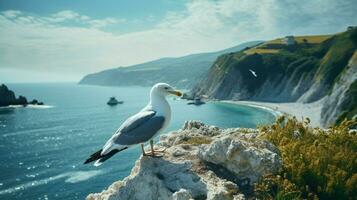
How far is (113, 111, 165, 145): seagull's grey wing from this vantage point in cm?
914

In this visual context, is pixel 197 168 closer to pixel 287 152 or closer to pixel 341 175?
pixel 287 152

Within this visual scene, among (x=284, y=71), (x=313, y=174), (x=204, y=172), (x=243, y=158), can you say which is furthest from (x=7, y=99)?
(x=313, y=174)

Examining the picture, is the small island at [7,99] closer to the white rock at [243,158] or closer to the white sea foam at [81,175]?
the white sea foam at [81,175]

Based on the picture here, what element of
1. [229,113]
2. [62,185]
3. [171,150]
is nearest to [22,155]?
[62,185]

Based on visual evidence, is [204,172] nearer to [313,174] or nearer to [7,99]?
[313,174]

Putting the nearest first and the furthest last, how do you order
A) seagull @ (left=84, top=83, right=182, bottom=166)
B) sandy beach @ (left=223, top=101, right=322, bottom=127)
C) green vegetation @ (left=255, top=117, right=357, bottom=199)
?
green vegetation @ (left=255, top=117, right=357, bottom=199)
seagull @ (left=84, top=83, right=182, bottom=166)
sandy beach @ (left=223, top=101, right=322, bottom=127)

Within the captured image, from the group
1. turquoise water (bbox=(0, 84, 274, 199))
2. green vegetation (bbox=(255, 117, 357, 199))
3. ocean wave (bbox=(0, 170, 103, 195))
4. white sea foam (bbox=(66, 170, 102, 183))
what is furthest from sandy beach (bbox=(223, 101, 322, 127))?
green vegetation (bbox=(255, 117, 357, 199))

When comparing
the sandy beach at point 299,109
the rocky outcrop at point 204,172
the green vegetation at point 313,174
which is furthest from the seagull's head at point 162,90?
the sandy beach at point 299,109

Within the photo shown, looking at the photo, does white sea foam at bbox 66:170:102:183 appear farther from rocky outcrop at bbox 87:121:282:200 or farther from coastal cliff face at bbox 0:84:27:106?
coastal cliff face at bbox 0:84:27:106

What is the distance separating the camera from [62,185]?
46.5 m

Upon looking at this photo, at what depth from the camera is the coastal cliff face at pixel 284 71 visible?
133 m

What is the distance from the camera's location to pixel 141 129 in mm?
9203

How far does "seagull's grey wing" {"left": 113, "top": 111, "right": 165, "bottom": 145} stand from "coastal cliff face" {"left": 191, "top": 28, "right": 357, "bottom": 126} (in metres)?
120

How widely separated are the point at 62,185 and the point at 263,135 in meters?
40.0
